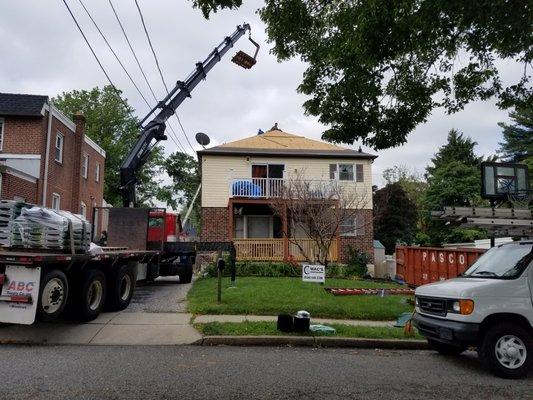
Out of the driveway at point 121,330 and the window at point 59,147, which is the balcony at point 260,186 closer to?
the window at point 59,147

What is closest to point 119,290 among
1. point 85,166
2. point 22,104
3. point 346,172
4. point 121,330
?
point 121,330

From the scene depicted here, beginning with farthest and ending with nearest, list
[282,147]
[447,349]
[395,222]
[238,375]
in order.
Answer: [395,222], [282,147], [447,349], [238,375]

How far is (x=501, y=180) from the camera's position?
1095 centimetres

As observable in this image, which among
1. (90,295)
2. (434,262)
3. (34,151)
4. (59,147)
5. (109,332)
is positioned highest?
(59,147)

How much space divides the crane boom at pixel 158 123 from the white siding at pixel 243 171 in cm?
700

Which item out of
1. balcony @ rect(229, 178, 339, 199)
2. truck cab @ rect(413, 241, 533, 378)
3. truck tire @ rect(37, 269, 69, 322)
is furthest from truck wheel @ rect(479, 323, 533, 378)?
balcony @ rect(229, 178, 339, 199)

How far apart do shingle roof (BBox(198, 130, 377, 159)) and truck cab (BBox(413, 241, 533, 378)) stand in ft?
63.1

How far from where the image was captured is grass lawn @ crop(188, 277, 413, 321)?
10531 mm

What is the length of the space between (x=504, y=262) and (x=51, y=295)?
22.9 ft

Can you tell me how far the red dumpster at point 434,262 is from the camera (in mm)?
13898

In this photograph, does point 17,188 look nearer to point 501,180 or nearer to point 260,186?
point 260,186

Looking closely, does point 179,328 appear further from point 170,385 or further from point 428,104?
point 428,104

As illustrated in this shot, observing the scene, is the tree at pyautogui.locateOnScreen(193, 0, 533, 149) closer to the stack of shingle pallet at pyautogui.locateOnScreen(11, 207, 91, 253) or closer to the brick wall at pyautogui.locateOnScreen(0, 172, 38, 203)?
the stack of shingle pallet at pyautogui.locateOnScreen(11, 207, 91, 253)

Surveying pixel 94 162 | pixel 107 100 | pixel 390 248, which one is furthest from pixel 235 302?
pixel 107 100
